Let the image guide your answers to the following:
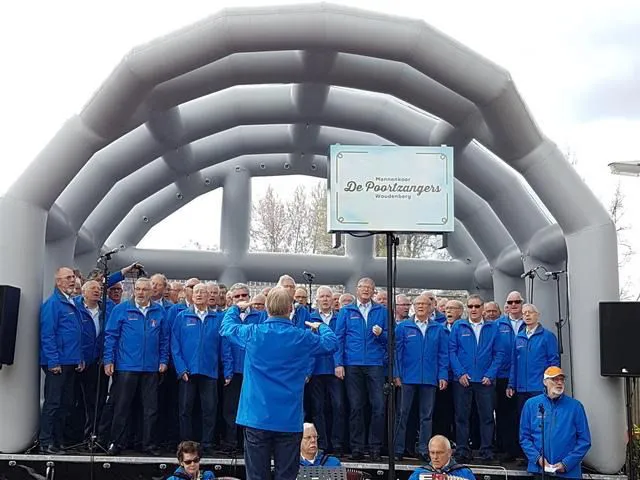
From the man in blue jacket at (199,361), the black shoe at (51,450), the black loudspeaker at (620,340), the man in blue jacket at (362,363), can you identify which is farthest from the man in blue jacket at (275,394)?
the black loudspeaker at (620,340)

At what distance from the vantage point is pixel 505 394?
8.44 meters

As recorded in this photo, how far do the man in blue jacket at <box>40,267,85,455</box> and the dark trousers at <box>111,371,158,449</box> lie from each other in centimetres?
50

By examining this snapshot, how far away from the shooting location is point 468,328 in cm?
820

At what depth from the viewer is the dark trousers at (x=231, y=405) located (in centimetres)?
790

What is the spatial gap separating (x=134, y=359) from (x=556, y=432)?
3999 millimetres

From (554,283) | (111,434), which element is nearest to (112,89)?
(111,434)

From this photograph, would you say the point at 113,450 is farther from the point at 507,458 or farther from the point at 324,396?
the point at 507,458

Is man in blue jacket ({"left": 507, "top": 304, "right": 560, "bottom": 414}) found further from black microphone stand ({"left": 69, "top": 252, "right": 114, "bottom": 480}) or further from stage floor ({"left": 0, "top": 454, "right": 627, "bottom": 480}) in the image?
black microphone stand ({"left": 69, "top": 252, "right": 114, "bottom": 480})

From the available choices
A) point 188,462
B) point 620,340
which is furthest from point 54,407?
point 620,340

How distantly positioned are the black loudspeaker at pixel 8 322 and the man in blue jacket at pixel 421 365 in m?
3.76

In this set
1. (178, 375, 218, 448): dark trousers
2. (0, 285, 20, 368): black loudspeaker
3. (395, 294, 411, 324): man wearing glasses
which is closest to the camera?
(0, 285, 20, 368): black loudspeaker

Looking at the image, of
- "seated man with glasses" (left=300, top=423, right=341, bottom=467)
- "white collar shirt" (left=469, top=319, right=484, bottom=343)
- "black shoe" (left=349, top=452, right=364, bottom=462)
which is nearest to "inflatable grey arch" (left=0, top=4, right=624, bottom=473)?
"white collar shirt" (left=469, top=319, right=484, bottom=343)

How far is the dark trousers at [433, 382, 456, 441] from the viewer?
8.49m

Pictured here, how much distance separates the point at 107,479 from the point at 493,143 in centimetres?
522
